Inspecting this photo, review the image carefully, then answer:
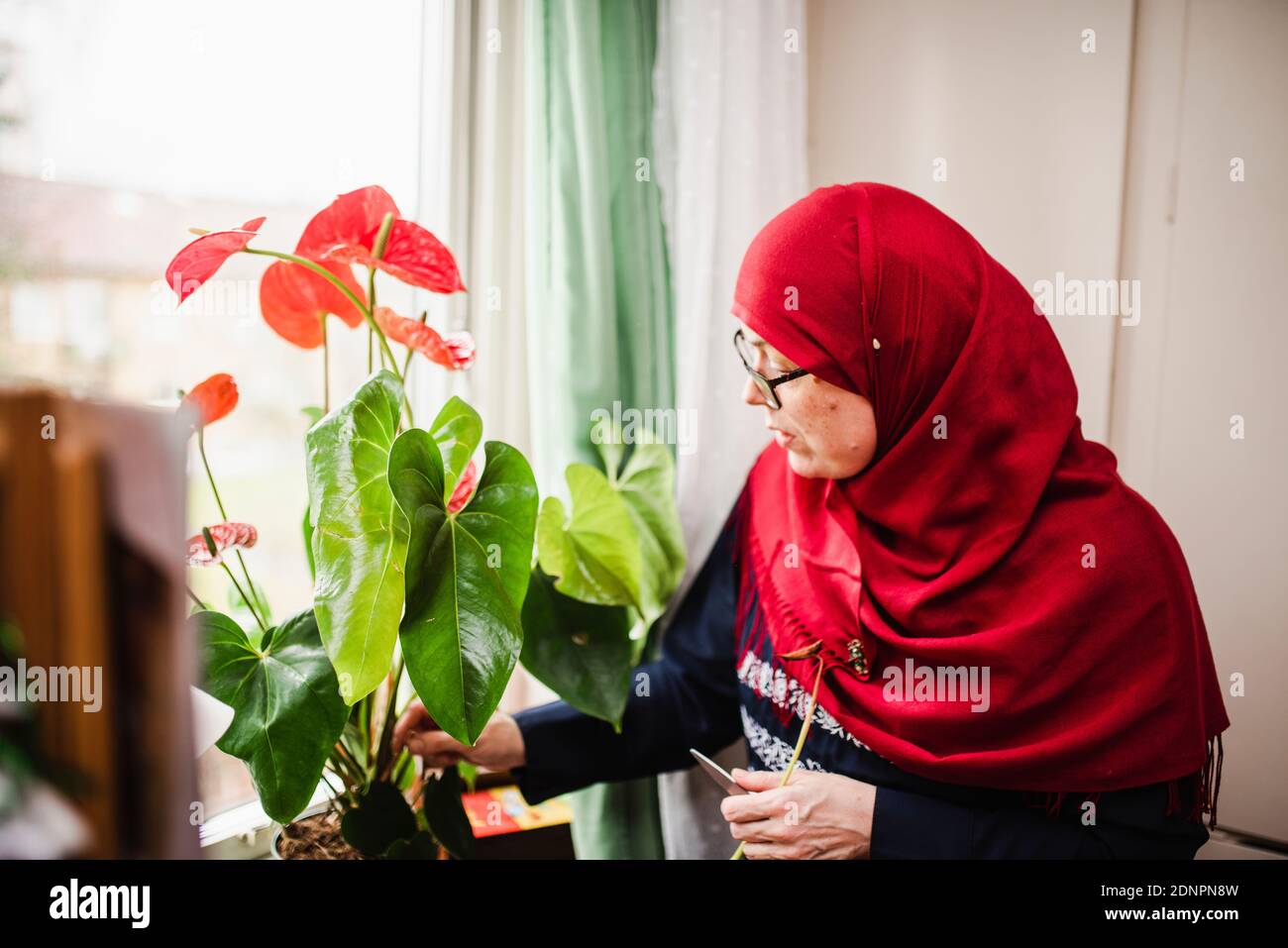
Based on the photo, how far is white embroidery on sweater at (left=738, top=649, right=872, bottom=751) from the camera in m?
0.99

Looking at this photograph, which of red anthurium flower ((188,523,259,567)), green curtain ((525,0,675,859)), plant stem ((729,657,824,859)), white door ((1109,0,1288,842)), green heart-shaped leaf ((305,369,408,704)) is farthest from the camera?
green curtain ((525,0,675,859))

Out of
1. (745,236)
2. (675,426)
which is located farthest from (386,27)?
(675,426)

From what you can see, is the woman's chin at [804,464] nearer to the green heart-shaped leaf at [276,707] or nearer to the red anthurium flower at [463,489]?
the red anthurium flower at [463,489]

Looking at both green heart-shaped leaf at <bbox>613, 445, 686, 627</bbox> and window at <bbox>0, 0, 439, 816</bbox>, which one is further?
green heart-shaped leaf at <bbox>613, 445, 686, 627</bbox>

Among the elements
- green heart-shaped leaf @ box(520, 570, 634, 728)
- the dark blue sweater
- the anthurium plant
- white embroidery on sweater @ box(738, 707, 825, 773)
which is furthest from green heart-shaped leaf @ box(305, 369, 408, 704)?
white embroidery on sweater @ box(738, 707, 825, 773)

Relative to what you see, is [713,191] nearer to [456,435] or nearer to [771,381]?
[771,381]

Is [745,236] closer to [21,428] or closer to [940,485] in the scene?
[940,485]

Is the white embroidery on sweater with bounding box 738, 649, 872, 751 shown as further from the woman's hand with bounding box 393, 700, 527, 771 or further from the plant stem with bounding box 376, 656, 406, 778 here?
the plant stem with bounding box 376, 656, 406, 778

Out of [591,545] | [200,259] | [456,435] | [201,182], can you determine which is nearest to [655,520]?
[591,545]

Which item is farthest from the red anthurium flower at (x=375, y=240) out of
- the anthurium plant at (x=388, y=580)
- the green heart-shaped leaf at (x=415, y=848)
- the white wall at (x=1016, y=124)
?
the white wall at (x=1016, y=124)

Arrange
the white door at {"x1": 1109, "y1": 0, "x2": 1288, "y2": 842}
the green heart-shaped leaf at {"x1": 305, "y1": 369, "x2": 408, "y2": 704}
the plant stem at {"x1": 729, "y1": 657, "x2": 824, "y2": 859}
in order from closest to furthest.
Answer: the green heart-shaped leaf at {"x1": 305, "y1": 369, "x2": 408, "y2": 704} < the plant stem at {"x1": 729, "y1": 657, "x2": 824, "y2": 859} < the white door at {"x1": 1109, "y1": 0, "x2": 1288, "y2": 842}

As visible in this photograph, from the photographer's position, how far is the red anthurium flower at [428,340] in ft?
2.92

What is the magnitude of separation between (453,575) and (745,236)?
0.75 m

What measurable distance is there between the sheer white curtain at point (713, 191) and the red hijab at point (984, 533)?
0.32m
